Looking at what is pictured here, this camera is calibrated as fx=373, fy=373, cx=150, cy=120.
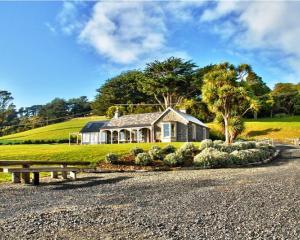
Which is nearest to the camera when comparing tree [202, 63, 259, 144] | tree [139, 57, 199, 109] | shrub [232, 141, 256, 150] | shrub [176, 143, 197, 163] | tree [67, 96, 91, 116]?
shrub [176, 143, 197, 163]

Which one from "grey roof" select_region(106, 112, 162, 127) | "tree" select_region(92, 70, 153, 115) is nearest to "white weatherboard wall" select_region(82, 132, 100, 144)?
"grey roof" select_region(106, 112, 162, 127)

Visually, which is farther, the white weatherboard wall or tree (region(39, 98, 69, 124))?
tree (region(39, 98, 69, 124))

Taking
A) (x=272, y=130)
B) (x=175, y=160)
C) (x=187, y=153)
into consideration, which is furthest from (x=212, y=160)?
Result: (x=272, y=130)

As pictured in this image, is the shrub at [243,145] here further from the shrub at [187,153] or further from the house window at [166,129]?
the house window at [166,129]

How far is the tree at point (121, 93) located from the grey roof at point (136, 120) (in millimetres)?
28512

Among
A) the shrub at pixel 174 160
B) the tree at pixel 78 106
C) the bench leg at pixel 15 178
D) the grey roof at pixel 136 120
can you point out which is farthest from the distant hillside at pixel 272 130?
the tree at pixel 78 106

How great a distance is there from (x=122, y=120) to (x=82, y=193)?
40.7m

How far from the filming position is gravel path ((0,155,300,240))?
7.01 m

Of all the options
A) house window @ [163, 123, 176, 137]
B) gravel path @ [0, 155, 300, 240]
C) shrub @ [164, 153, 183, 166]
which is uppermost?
house window @ [163, 123, 176, 137]

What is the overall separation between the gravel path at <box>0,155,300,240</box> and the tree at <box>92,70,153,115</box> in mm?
68770

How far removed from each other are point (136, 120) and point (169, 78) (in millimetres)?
18390

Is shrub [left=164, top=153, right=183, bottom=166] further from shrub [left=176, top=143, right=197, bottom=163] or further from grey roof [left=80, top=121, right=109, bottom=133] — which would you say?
grey roof [left=80, top=121, right=109, bottom=133]

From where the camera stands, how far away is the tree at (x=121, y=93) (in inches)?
3265

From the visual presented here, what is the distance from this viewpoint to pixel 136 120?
50.8 metres
